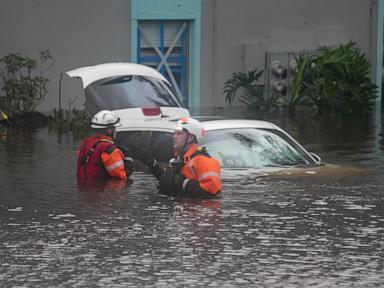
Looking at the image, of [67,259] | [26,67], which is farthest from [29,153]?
[67,259]

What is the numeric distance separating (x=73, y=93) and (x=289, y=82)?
216 inches

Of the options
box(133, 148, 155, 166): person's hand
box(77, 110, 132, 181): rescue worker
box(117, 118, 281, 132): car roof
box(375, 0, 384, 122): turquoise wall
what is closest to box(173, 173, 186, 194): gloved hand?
box(77, 110, 132, 181): rescue worker

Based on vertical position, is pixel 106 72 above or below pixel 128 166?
A: above

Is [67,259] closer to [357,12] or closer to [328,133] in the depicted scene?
[328,133]

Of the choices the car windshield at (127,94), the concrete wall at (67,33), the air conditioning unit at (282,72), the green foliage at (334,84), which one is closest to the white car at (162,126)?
the car windshield at (127,94)

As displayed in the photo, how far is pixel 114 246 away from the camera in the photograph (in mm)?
10789

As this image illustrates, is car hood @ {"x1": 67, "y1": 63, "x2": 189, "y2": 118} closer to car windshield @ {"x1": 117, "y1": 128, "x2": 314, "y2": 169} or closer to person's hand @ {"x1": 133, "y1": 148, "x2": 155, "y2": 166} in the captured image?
person's hand @ {"x1": 133, "y1": 148, "x2": 155, "y2": 166}

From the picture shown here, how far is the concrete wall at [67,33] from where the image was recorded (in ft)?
91.9

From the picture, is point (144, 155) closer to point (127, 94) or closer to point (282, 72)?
point (127, 94)

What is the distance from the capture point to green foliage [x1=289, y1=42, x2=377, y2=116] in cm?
2850

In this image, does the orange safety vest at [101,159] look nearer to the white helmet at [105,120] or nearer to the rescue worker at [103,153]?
the rescue worker at [103,153]

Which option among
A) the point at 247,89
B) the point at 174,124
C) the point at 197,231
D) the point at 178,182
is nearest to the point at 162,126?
the point at 174,124

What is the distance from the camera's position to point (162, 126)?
54.6ft

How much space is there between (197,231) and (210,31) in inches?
710
